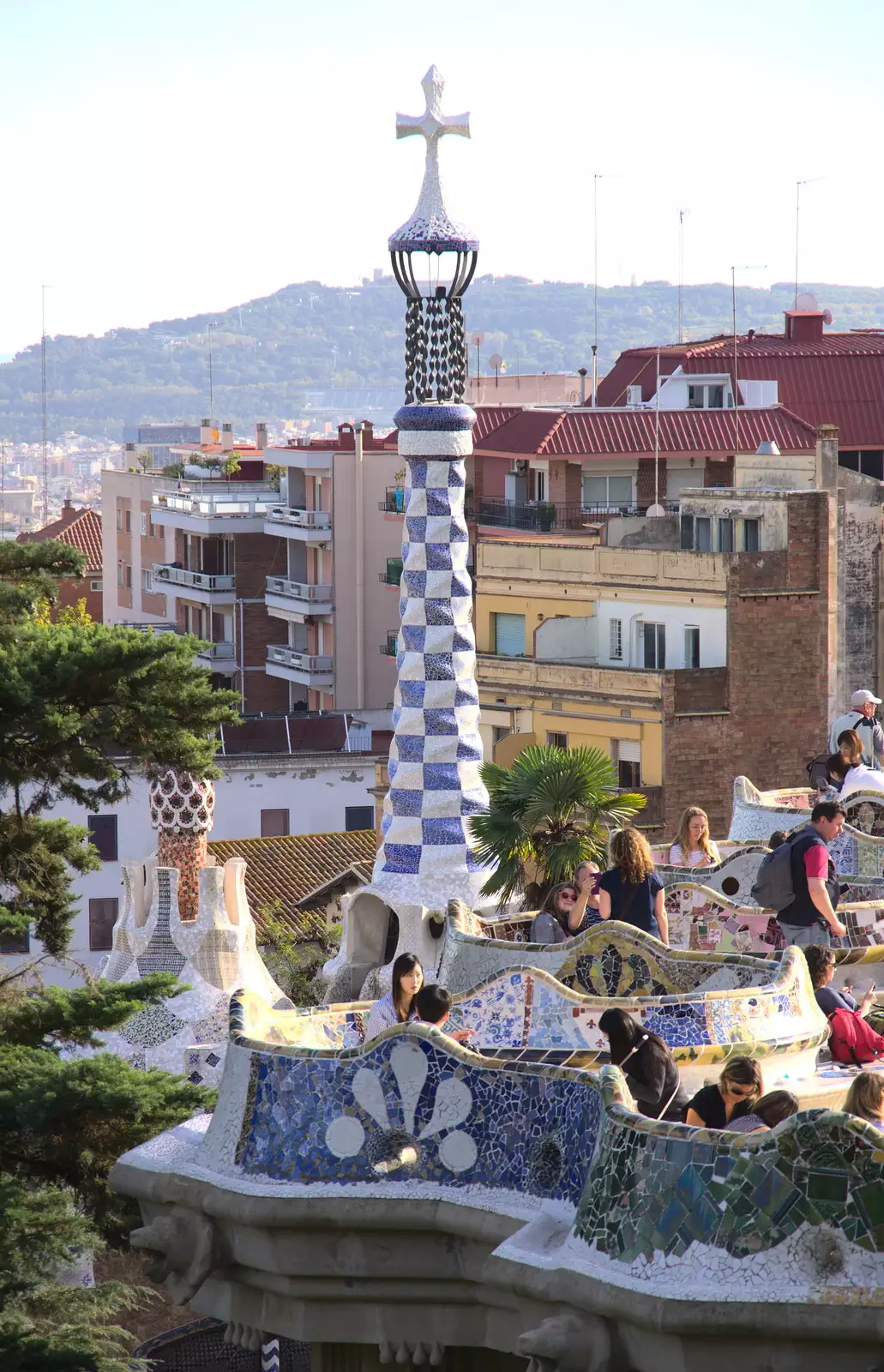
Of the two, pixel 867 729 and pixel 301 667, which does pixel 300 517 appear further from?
pixel 867 729

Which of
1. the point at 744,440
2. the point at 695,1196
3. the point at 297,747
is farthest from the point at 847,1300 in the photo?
the point at 744,440

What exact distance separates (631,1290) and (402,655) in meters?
16.4

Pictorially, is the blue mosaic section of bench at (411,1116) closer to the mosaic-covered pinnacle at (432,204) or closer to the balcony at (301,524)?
the mosaic-covered pinnacle at (432,204)

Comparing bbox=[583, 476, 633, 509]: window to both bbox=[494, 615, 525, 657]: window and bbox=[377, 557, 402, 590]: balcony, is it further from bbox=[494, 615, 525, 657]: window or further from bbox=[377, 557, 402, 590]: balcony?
bbox=[494, 615, 525, 657]: window

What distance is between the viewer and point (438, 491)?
24812mm

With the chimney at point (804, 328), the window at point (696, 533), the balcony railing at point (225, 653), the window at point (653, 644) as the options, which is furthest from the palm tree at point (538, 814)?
the balcony railing at point (225, 653)

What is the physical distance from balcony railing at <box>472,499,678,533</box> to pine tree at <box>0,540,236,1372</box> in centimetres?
3511

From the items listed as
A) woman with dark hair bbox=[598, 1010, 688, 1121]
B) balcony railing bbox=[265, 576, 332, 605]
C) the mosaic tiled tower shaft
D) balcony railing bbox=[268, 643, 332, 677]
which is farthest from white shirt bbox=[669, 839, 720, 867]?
balcony railing bbox=[265, 576, 332, 605]

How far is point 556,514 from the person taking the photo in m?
59.4

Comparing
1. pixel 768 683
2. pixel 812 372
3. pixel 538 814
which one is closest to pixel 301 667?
pixel 812 372

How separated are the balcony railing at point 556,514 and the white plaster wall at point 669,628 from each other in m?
11.9

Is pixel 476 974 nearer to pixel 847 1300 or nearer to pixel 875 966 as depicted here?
pixel 875 966

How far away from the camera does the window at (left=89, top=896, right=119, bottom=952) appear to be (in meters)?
47.7

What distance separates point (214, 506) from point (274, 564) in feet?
8.52
